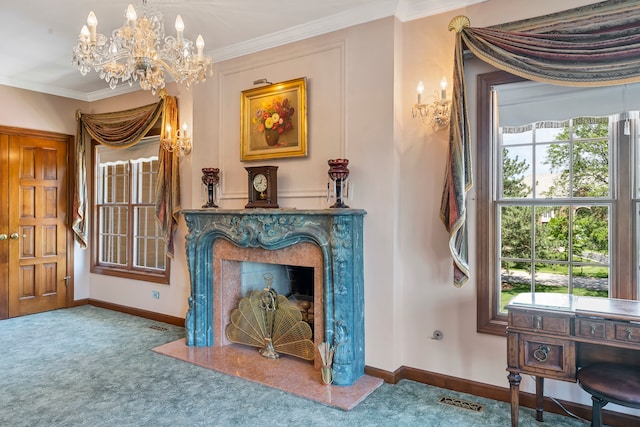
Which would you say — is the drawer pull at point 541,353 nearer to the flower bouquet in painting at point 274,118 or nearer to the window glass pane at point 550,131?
the window glass pane at point 550,131

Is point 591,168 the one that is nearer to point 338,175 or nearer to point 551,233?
point 551,233

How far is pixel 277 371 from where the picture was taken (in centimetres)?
343

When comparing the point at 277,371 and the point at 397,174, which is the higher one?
the point at 397,174

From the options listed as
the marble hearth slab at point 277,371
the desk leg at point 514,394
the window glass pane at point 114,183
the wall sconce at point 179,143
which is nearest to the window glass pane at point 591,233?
the desk leg at point 514,394

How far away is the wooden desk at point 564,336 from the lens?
2234 millimetres

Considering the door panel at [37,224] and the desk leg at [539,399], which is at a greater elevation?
the door panel at [37,224]

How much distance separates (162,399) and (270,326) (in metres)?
1.12

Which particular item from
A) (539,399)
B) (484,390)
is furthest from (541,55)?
(484,390)

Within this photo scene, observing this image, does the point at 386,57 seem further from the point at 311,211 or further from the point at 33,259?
the point at 33,259

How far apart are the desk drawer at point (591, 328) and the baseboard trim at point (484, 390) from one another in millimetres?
782

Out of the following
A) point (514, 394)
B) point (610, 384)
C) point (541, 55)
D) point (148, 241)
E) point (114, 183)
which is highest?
point (541, 55)

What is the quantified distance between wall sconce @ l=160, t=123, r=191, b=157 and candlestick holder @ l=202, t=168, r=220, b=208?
665 millimetres

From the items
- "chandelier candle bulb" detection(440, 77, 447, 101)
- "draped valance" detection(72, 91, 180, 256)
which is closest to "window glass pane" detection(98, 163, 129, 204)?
"draped valance" detection(72, 91, 180, 256)

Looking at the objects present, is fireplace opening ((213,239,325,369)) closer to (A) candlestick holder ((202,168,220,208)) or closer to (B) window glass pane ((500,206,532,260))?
(A) candlestick holder ((202,168,220,208))
